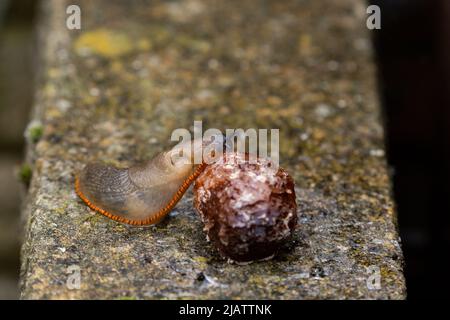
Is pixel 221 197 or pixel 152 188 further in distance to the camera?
pixel 152 188

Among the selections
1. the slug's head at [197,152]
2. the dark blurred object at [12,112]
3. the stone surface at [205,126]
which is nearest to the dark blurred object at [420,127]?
the stone surface at [205,126]

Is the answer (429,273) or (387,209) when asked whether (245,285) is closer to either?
(387,209)

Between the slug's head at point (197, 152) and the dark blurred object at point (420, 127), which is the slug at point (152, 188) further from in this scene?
the dark blurred object at point (420, 127)

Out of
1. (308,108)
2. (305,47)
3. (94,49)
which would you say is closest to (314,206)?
(308,108)

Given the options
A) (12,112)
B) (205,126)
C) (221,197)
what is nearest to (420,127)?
(205,126)

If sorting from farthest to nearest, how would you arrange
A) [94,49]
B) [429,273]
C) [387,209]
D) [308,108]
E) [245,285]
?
[429,273] → [94,49] → [308,108] → [387,209] → [245,285]

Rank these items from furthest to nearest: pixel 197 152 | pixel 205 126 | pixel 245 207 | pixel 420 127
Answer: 1. pixel 420 127
2. pixel 205 126
3. pixel 197 152
4. pixel 245 207

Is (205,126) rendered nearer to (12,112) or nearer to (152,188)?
(152,188)
